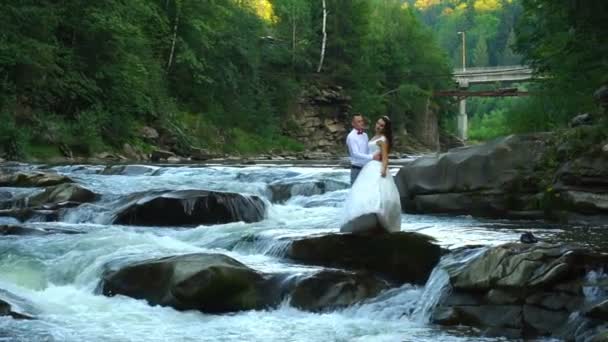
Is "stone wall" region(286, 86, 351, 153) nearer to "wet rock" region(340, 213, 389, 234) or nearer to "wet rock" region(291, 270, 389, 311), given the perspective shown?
"wet rock" region(340, 213, 389, 234)

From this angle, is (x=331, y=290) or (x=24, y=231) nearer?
(x=331, y=290)

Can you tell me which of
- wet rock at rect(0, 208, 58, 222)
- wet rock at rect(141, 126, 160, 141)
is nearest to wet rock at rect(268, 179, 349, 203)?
wet rock at rect(0, 208, 58, 222)

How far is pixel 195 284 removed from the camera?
28.2ft

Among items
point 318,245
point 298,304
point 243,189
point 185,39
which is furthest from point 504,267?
point 185,39

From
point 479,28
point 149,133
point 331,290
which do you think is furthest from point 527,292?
point 479,28

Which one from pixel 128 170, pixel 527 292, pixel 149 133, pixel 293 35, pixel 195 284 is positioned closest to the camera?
pixel 527 292

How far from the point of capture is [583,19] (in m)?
15.0

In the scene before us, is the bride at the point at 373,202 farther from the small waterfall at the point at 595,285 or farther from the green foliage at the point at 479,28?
the green foliage at the point at 479,28

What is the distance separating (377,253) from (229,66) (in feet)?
124

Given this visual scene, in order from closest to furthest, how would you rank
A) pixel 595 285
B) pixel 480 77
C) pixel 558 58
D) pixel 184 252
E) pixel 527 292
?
pixel 595 285, pixel 527 292, pixel 184 252, pixel 558 58, pixel 480 77

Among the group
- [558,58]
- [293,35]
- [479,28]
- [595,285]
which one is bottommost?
[595,285]

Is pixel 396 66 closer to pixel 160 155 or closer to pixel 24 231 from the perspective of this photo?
pixel 160 155

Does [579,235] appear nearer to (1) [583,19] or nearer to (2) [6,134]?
(1) [583,19]

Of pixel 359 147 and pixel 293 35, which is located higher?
pixel 293 35
